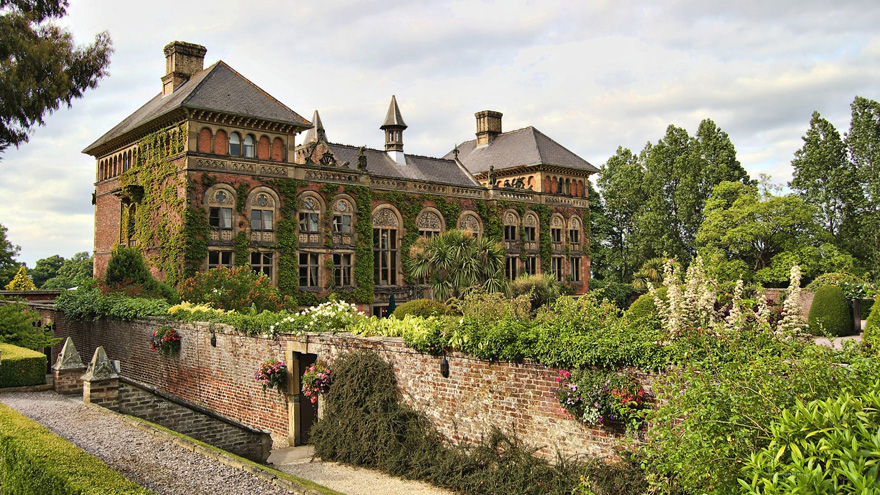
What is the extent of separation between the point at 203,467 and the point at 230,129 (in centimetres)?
2230

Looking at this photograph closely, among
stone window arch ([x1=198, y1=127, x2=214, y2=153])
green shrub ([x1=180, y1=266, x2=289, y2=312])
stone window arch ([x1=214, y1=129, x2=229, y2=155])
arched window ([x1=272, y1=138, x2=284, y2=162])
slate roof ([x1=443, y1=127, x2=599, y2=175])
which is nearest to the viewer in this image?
green shrub ([x1=180, y1=266, x2=289, y2=312])

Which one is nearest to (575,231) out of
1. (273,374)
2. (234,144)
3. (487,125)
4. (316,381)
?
(487,125)

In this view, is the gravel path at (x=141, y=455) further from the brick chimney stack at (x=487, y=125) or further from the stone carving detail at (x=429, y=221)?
the brick chimney stack at (x=487, y=125)

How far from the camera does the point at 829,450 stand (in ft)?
13.9

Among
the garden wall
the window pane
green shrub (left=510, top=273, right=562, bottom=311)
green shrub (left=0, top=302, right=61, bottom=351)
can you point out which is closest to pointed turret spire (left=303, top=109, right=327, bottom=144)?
the window pane

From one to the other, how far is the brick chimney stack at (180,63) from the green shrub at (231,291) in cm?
1298

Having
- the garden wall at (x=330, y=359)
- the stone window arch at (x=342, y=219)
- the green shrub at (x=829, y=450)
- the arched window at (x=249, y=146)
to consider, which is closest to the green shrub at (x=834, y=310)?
the stone window arch at (x=342, y=219)

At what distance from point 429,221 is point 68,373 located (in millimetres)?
24575

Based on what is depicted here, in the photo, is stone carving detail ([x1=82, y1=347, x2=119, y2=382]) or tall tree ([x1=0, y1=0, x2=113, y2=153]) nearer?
stone carving detail ([x1=82, y1=347, x2=119, y2=382])

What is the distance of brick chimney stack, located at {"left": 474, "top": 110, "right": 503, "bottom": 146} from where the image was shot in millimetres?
47156

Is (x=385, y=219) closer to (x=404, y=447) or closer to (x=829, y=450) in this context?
(x=404, y=447)

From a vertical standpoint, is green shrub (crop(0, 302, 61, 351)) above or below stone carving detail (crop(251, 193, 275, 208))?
below

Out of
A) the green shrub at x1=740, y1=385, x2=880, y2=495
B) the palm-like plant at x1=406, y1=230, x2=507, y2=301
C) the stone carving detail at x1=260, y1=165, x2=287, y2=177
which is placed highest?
the stone carving detail at x1=260, y1=165, x2=287, y2=177

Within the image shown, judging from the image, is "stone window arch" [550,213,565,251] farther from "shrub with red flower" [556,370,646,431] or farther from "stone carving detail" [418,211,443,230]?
"shrub with red flower" [556,370,646,431]
